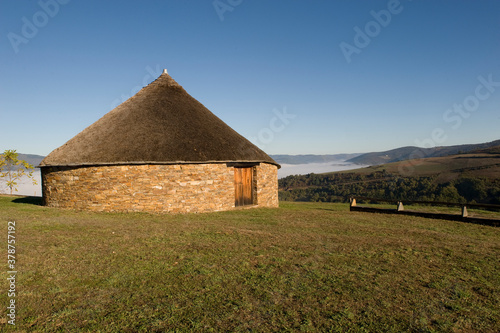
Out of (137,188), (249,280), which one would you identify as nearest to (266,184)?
(137,188)

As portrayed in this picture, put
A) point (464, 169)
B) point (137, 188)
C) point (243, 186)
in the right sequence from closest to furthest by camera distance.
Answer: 1. point (137, 188)
2. point (243, 186)
3. point (464, 169)

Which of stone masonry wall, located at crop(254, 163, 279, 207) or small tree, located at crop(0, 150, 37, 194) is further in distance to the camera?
small tree, located at crop(0, 150, 37, 194)

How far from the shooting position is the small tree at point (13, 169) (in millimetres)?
22659

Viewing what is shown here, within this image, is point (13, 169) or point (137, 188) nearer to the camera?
point (137, 188)

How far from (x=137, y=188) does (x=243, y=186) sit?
5.47 m

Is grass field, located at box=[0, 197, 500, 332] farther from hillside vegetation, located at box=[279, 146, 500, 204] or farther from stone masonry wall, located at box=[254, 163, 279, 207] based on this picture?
hillside vegetation, located at box=[279, 146, 500, 204]

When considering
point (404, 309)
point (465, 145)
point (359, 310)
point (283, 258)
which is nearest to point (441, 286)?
point (404, 309)

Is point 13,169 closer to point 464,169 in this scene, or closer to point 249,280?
point 249,280

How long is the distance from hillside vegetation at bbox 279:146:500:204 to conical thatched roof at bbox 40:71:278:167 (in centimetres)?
3121

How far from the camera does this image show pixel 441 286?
5406 mm

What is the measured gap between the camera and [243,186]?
53.1 feet

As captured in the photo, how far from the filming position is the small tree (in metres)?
22.7

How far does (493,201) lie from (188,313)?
4352 centimetres

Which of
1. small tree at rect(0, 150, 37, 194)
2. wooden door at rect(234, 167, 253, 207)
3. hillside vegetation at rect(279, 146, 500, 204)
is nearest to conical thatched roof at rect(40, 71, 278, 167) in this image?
wooden door at rect(234, 167, 253, 207)
